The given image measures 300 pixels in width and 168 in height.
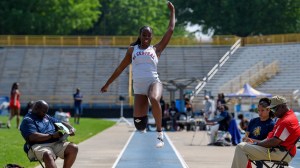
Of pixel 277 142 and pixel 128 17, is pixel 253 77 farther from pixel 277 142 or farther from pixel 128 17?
pixel 277 142

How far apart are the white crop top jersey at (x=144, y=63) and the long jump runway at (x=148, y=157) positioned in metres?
4.60

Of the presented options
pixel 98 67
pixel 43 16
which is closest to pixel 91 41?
pixel 98 67

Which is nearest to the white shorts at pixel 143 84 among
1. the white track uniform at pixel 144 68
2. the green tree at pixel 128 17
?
the white track uniform at pixel 144 68

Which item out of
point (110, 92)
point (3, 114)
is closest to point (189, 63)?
point (110, 92)

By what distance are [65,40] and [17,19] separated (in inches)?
448

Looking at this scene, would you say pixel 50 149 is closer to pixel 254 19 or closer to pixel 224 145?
pixel 224 145

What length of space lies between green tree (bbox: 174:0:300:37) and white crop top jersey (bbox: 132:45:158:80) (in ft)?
228

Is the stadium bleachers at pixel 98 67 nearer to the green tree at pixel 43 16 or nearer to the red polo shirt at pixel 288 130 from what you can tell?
the green tree at pixel 43 16

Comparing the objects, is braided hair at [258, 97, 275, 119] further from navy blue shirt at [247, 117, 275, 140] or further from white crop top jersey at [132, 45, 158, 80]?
white crop top jersey at [132, 45, 158, 80]

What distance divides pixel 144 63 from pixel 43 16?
226 feet

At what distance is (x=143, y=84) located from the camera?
1330 centimetres

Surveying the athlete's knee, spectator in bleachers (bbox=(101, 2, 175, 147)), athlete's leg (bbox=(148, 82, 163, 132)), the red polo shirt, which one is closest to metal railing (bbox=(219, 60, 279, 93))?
the athlete's knee

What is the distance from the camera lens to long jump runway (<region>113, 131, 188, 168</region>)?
17.9m

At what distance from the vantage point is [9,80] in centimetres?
6519
